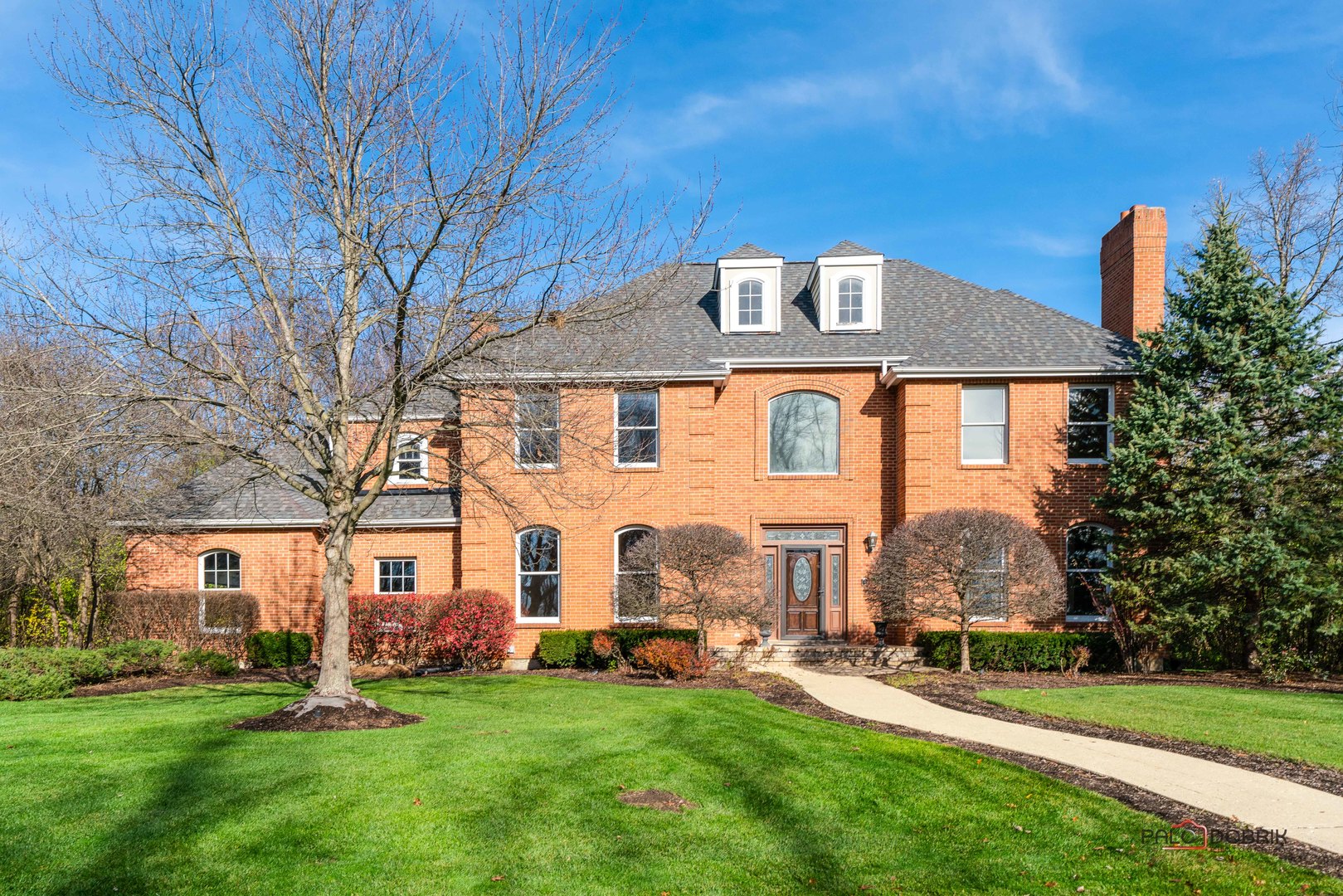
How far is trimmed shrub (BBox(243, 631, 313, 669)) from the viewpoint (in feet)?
54.4

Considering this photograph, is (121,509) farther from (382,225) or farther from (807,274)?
(807,274)

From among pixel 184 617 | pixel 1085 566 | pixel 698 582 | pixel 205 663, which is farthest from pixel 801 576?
pixel 184 617

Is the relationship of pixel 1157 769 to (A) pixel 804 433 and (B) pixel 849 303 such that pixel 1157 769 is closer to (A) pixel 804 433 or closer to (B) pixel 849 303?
(A) pixel 804 433

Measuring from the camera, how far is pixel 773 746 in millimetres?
8711

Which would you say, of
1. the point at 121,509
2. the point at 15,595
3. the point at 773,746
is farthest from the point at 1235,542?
the point at 15,595

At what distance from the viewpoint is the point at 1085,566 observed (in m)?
16.9

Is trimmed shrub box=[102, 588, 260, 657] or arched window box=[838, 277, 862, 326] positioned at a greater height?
arched window box=[838, 277, 862, 326]

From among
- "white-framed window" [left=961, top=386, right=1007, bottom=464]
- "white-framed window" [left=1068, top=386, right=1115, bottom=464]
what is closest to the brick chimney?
"white-framed window" [left=1068, top=386, right=1115, bottom=464]

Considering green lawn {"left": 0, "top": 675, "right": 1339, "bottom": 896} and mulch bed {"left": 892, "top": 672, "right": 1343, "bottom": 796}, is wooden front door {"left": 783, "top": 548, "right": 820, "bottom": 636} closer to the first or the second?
mulch bed {"left": 892, "top": 672, "right": 1343, "bottom": 796}

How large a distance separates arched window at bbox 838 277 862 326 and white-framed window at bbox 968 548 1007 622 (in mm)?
6320

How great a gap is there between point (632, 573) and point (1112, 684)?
8.41 m

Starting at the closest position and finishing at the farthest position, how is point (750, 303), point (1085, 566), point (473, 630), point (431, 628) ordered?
point (473, 630) < point (431, 628) < point (1085, 566) < point (750, 303)

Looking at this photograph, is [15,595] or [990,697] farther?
[15,595]

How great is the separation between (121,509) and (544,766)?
12.4 m
